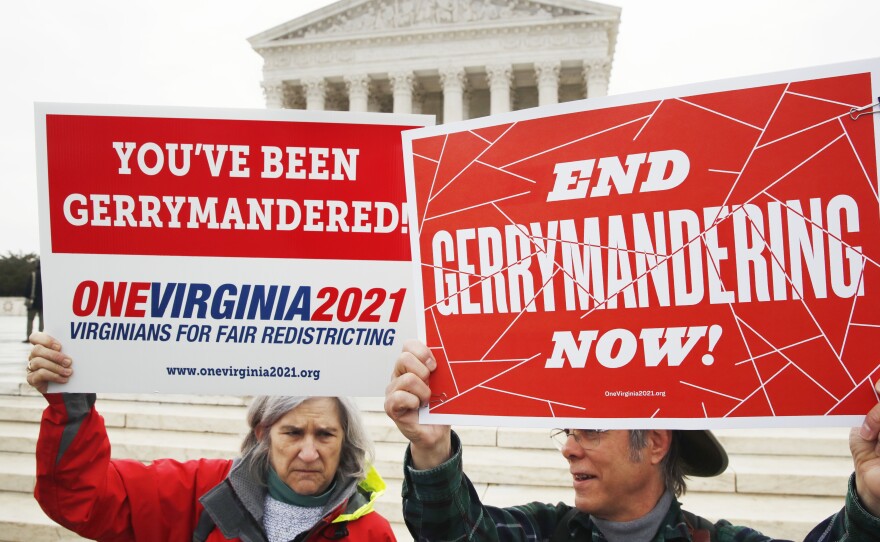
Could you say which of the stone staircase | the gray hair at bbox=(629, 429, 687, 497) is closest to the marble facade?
the stone staircase

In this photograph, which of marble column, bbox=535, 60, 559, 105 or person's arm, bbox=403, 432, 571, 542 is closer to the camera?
person's arm, bbox=403, 432, 571, 542

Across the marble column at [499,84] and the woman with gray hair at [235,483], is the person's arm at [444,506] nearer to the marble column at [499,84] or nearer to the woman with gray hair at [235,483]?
the woman with gray hair at [235,483]

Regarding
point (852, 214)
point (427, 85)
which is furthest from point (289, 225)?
point (427, 85)

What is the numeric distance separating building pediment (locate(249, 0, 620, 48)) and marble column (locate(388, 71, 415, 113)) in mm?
2711

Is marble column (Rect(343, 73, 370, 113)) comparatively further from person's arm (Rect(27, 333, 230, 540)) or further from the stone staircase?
person's arm (Rect(27, 333, 230, 540))

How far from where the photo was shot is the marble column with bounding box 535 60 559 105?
1335 inches

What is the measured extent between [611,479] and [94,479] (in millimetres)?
1774

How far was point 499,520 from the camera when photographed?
1.88 metres

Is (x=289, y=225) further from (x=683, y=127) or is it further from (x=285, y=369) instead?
(x=683, y=127)

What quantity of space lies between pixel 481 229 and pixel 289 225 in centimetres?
65

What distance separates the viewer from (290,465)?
7.45 feet

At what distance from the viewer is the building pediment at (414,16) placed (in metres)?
34.5

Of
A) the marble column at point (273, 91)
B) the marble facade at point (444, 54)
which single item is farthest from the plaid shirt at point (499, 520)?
the marble column at point (273, 91)

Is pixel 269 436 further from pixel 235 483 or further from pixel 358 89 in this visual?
pixel 358 89
